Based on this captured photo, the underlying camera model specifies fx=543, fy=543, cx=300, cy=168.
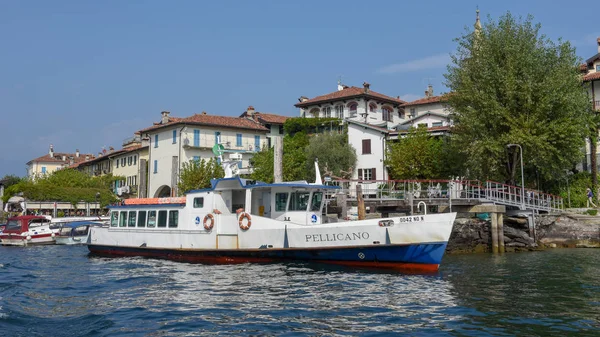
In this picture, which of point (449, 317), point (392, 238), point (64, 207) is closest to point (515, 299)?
point (449, 317)

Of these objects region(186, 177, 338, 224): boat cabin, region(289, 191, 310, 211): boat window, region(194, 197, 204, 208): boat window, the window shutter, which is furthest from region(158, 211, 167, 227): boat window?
the window shutter

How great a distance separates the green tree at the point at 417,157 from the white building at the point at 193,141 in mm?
17266

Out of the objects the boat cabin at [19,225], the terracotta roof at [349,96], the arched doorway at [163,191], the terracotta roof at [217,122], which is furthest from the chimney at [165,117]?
the boat cabin at [19,225]

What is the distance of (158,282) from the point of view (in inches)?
705

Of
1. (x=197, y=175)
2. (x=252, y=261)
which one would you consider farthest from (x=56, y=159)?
(x=252, y=261)

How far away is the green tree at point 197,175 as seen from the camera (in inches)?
1877

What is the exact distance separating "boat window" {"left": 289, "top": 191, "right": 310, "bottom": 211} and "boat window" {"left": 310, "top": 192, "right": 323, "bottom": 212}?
259 millimetres

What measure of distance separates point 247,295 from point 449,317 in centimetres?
561

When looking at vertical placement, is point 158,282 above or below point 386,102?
below

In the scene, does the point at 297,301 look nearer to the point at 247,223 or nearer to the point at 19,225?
the point at 247,223

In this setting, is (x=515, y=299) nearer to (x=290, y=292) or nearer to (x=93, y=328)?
(x=290, y=292)

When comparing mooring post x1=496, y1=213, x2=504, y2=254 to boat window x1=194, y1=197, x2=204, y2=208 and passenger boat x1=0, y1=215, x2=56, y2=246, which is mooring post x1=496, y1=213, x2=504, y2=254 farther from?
passenger boat x1=0, y1=215, x2=56, y2=246

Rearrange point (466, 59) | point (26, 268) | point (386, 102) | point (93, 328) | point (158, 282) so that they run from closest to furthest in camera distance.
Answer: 1. point (93, 328)
2. point (158, 282)
3. point (26, 268)
4. point (466, 59)
5. point (386, 102)

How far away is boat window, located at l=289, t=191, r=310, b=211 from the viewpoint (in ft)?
75.3
